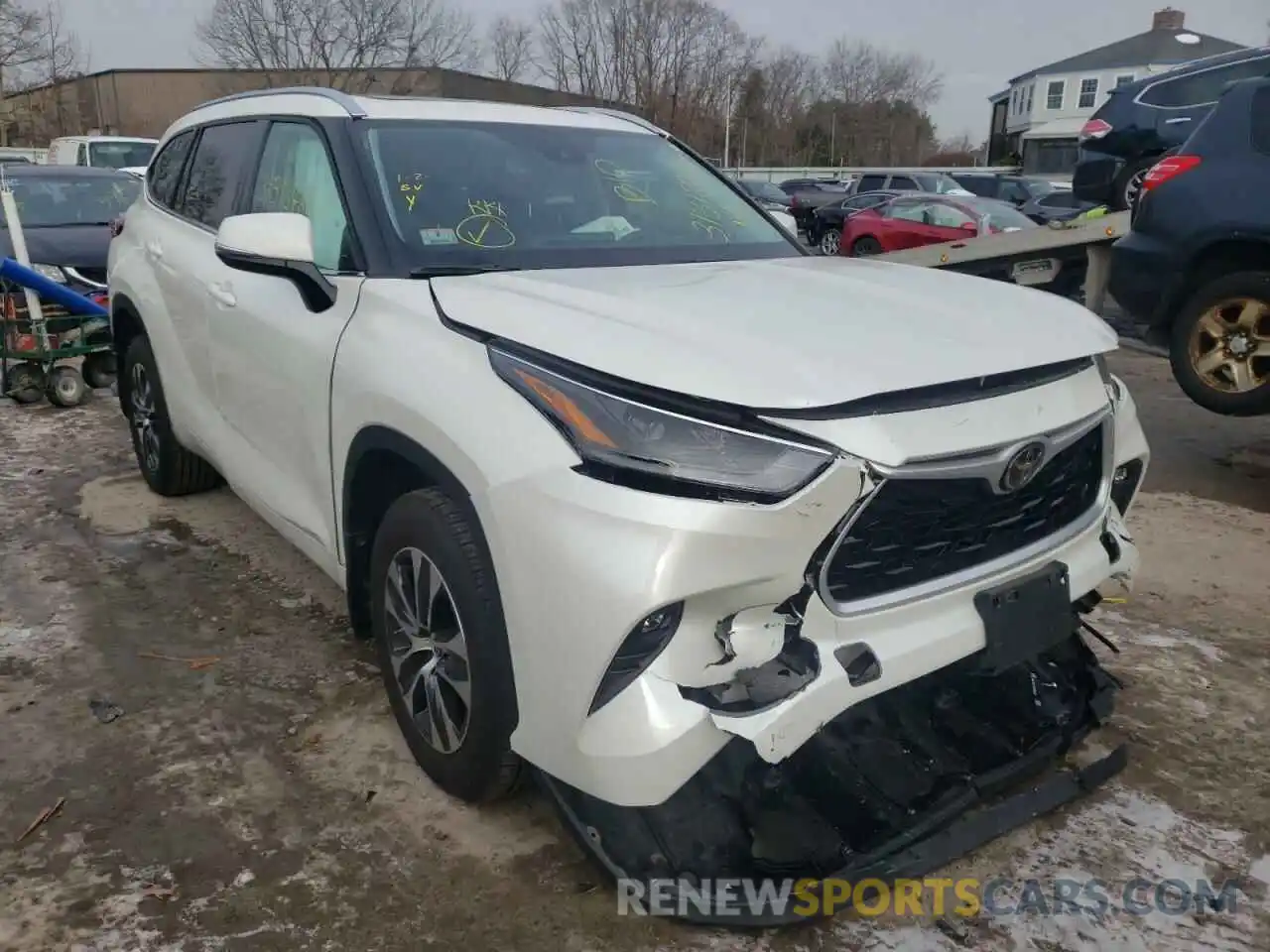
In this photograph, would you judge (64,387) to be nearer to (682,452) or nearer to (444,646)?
(444,646)

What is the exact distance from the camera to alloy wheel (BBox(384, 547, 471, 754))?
2439 millimetres

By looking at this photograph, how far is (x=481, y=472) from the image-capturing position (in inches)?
85.9

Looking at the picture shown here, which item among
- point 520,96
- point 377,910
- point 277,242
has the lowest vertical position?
point 377,910

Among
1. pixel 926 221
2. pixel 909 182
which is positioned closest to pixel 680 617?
pixel 926 221

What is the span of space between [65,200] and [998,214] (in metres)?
12.3

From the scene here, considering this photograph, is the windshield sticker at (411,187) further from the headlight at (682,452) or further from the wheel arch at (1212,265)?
the wheel arch at (1212,265)

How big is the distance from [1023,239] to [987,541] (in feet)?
21.7

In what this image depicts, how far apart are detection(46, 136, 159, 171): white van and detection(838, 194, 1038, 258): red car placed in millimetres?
12051

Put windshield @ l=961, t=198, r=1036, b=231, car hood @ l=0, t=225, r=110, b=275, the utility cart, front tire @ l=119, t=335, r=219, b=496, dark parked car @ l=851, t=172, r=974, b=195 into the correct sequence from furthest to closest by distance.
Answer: dark parked car @ l=851, t=172, r=974, b=195, windshield @ l=961, t=198, r=1036, b=231, car hood @ l=0, t=225, r=110, b=275, the utility cart, front tire @ l=119, t=335, r=219, b=496

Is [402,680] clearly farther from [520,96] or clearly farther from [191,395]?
[520,96]

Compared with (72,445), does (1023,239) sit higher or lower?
higher

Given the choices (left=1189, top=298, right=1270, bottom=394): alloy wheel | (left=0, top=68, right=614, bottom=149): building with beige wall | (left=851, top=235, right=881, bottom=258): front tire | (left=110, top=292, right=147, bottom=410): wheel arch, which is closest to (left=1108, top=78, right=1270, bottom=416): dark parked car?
(left=1189, top=298, right=1270, bottom=394): alloy wheel

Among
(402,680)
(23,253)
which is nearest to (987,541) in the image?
(402,680)

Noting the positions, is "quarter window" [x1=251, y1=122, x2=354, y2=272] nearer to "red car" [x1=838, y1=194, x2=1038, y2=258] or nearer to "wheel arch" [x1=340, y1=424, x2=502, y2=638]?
"wheel arch" [x1=340, y1=424, x2=502, y2=638]
